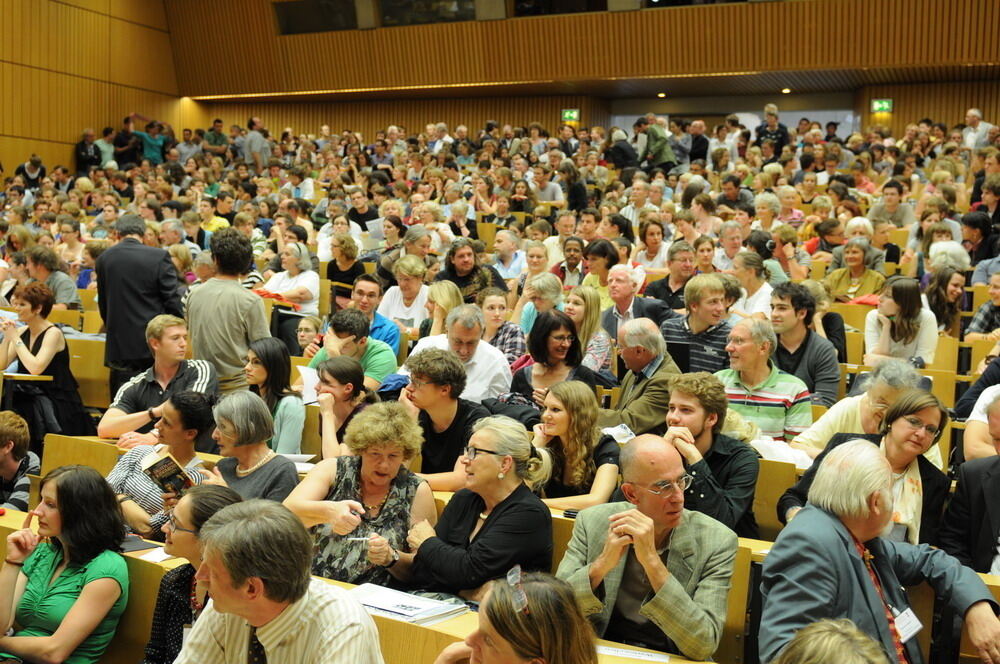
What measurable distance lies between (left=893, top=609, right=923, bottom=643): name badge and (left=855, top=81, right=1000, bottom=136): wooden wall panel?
588 inches

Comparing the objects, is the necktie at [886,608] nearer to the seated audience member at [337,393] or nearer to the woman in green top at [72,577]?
the woman in green top at [72,577]

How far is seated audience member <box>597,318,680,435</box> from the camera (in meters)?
4.09

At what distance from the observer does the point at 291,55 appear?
1884 cm

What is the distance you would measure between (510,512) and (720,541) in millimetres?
628

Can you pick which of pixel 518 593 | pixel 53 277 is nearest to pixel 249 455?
pixel 518 593

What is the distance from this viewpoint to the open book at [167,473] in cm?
339

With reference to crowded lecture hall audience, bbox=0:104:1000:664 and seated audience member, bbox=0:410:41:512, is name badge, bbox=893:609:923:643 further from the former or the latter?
seated audience member, bbox=0:410:41:512

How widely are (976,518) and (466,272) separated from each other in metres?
4.10

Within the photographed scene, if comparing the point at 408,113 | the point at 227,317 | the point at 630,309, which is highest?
the point at 408,113

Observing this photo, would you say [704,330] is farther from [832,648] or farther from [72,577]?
[832,648]

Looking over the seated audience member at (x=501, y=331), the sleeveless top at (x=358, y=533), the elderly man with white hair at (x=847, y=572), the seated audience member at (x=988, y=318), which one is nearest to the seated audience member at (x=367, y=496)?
the sleeveless top at (x=358, y=533)

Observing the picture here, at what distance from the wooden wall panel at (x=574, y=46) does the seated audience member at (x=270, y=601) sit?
1442 cm

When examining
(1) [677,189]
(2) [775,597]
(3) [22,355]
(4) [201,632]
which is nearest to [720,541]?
(2) [775,597]

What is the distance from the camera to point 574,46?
16.5 metres
